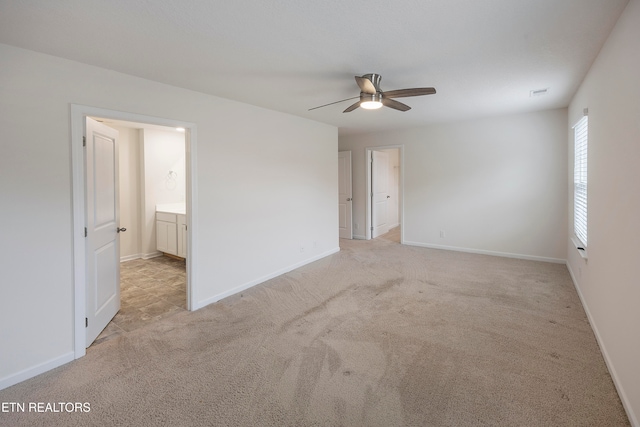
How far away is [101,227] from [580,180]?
5.20 meters

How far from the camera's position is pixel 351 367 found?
86.7 inches

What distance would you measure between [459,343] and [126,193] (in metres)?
5.58

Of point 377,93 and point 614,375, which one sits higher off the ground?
point 377,93

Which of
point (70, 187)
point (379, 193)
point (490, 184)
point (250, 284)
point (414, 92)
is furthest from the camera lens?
point (379, 193)

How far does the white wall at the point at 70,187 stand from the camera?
2115mm

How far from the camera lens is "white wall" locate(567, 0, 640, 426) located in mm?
1711

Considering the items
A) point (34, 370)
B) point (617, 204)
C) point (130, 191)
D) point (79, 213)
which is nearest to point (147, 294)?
point (34, 370)

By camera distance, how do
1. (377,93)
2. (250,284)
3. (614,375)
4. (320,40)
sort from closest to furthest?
(614,375)
(320,40)
(377,93)
(250,284)

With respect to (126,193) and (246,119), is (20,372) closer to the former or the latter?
(246,119)

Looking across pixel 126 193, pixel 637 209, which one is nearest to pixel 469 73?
pixel 637 209

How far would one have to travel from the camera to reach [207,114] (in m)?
3.36

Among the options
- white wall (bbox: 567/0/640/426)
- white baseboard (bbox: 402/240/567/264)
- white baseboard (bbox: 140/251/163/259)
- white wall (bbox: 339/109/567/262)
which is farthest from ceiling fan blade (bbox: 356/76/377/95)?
white baseboard (bbox: 140/251/163/259)

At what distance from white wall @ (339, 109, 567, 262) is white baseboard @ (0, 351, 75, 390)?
5.45m

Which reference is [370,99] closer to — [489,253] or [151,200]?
[489,253]
